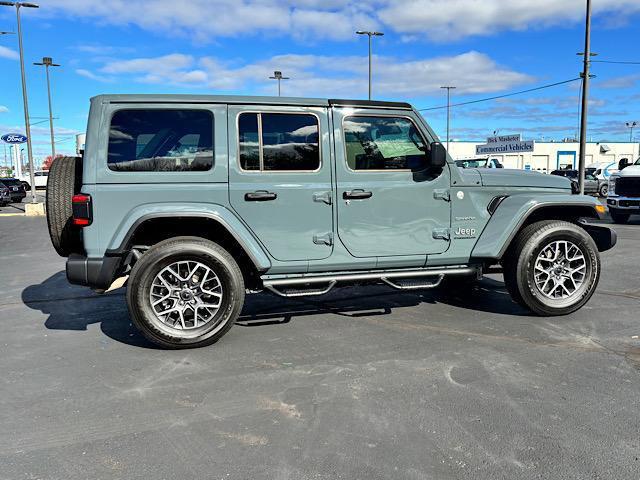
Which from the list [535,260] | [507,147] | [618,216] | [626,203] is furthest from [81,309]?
[507,147]

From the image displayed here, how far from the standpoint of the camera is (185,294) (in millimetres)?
4137

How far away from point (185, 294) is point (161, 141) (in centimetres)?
128

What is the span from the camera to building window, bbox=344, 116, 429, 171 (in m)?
4.48

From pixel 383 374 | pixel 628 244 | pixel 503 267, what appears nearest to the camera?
pixel 383 374

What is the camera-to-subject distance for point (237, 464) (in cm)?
254

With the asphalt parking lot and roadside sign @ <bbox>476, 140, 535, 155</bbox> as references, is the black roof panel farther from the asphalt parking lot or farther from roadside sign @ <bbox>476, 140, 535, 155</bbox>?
roadside sign @ <bbox>476, 140, 535, 155</bbox>

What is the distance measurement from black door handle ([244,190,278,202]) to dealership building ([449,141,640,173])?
55537 millimetres

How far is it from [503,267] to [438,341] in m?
1.22

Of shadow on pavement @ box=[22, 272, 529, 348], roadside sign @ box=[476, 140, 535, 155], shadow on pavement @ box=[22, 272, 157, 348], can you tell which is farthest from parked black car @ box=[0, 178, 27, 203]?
roadside sign @ box=[476, 140, 535, 155]

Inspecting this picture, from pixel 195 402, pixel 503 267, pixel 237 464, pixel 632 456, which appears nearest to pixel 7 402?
pixel 195 402

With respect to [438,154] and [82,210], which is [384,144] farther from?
[82,210]

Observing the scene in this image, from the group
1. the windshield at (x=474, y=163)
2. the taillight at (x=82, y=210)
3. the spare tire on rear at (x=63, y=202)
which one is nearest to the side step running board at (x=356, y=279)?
the taillight at (x=82, y=210)

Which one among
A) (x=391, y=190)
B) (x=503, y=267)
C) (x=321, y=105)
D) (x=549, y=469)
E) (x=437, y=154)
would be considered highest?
(x=321, y=105)

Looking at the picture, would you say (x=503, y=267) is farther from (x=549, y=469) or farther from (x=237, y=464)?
(x=237, y=464)
